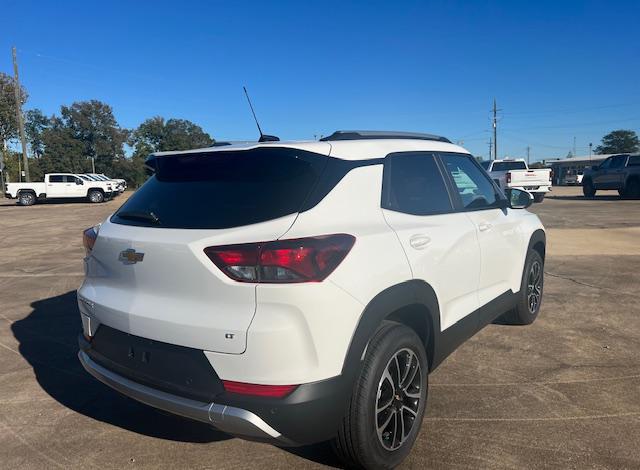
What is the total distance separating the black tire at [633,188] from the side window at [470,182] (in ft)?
74.7

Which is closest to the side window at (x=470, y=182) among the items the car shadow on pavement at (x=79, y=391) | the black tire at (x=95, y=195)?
the car shadow on pavement at (x=79, y=391)

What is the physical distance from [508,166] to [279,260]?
24378 millimetres

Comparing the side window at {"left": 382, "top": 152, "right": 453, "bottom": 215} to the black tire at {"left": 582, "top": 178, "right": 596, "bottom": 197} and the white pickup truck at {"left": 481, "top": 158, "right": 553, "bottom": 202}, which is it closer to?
the white pickup truck at {"left": 481, "top": 158, "right": 553, "bottom": 202}

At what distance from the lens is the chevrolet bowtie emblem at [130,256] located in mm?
2584

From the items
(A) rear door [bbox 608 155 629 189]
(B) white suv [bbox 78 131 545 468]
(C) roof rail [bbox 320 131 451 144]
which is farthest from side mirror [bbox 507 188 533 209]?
(A) rear door [bbox 608 155 629 189]

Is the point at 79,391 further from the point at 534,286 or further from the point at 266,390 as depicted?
the point at 534,286

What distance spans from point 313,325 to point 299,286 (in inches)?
7.2

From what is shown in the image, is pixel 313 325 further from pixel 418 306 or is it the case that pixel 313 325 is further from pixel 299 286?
pixel 418 306

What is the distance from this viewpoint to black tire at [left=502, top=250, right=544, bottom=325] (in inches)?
184

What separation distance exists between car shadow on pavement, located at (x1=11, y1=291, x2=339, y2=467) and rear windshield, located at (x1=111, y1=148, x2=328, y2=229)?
40.2 inches

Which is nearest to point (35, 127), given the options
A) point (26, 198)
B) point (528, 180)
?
point (26, 198)

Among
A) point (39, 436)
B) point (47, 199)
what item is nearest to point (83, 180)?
point (47, 199)

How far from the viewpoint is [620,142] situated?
86.4 m

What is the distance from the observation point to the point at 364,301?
2.40 metres
